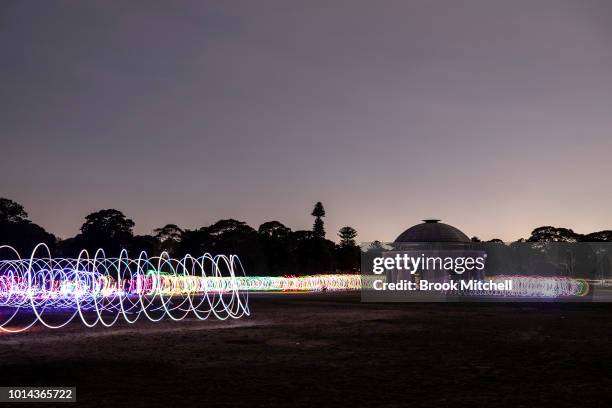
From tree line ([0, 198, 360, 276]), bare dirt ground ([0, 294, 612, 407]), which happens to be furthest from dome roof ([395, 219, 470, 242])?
bare dirt ground ([0, 294, 612, 407])

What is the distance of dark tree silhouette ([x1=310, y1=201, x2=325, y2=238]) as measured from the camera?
491 ft

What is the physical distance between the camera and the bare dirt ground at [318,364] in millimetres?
12211

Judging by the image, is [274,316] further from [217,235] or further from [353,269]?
[353,269]

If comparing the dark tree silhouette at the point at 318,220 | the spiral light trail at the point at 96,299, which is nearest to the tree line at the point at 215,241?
the dark tree silhouette at the point at 318,220

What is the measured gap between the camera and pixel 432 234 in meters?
102

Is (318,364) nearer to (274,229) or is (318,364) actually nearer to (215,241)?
(215,241)

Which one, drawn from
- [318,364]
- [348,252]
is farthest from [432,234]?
[318,364]

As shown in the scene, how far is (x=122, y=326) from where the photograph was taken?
1093 inches

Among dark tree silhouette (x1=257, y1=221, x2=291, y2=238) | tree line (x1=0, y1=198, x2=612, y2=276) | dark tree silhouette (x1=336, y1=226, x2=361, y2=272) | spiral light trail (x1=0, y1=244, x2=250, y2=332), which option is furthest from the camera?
dark tree silhouette (x1=336, y1=226, x2=361, y2=272)

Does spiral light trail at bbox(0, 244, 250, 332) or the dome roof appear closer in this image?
spiral light trail at bbox(0, 244, 250, 332)

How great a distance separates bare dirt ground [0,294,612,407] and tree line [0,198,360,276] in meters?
69.2

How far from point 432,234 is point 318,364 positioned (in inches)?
3451

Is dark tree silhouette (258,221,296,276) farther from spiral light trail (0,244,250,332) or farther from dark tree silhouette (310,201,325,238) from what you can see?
spiral light trail (0,244,250,332)

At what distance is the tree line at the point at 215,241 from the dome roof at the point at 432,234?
22.9 m
